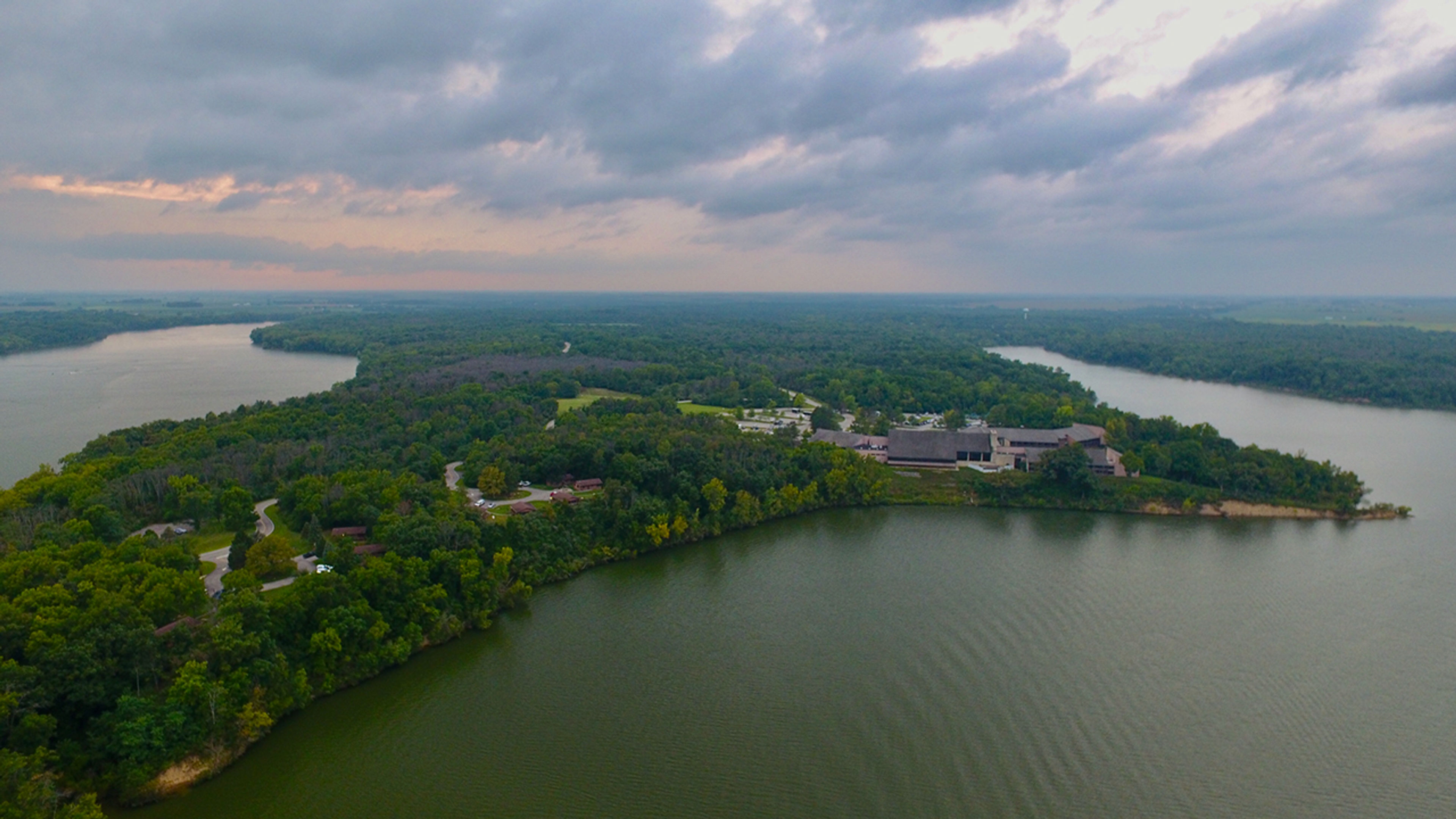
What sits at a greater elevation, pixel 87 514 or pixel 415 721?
pixel 87 514

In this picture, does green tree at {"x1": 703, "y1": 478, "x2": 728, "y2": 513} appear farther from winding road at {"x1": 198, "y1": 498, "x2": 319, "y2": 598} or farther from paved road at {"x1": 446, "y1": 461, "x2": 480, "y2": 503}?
winding road at {"x1": 198, "y1": 498, "x2": 319, "y2": 598}

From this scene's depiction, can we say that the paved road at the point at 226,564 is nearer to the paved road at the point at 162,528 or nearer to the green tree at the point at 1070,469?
the paved road at the point at 162,528

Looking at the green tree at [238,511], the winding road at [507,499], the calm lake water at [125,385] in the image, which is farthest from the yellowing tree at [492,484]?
the calm lake water at [125,385]

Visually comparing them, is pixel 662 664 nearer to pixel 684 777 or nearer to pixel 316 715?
pixel 684 777

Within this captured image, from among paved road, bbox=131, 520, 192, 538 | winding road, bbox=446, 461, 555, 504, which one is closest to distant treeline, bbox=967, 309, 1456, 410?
winding road, bbox=446, 461, 555, 504

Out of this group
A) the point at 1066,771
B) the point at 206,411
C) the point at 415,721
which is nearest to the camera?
the point at 1066,771

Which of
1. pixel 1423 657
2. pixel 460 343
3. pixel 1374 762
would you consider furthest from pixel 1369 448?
pixel 460 343

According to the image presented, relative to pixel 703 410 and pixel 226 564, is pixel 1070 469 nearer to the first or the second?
pixel 703 410
